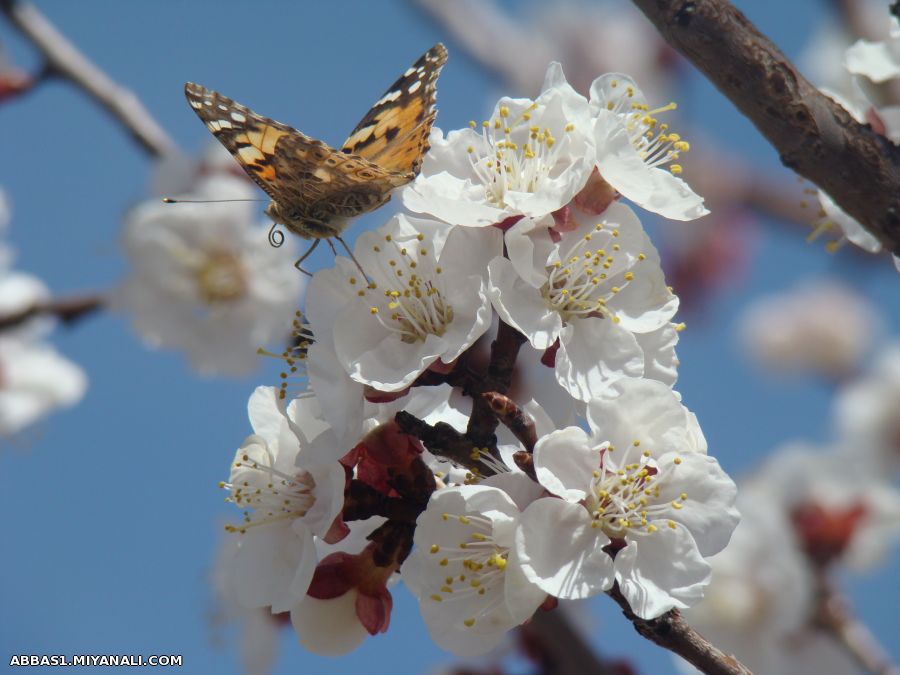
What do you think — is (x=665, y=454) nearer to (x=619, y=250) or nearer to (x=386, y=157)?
(x=619, y=250)

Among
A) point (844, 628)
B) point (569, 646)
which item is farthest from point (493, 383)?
point (844, 628)

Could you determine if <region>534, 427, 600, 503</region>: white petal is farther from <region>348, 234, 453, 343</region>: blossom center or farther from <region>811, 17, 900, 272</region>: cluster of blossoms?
<region>811, 17, 900, 272</region>: cluster of blossoms

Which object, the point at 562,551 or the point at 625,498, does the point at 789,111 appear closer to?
the point at 625,498

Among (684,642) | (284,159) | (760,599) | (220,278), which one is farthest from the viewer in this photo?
(220,278)

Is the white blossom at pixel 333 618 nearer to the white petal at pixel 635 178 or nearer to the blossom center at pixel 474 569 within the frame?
the blossom center at pixel 474 569

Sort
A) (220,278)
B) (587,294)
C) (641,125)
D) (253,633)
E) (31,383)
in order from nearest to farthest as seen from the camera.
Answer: (587,294), (641,125), (253,633), (220,278), (31,383)

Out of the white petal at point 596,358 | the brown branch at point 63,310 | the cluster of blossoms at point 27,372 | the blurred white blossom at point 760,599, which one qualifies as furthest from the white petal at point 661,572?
the cluster of blossoms at point 27,372

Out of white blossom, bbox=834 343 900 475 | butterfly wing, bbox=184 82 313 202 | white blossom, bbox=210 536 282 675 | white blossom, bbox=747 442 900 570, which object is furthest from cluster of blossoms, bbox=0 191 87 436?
white blossom, bbox=834 343 900 475
